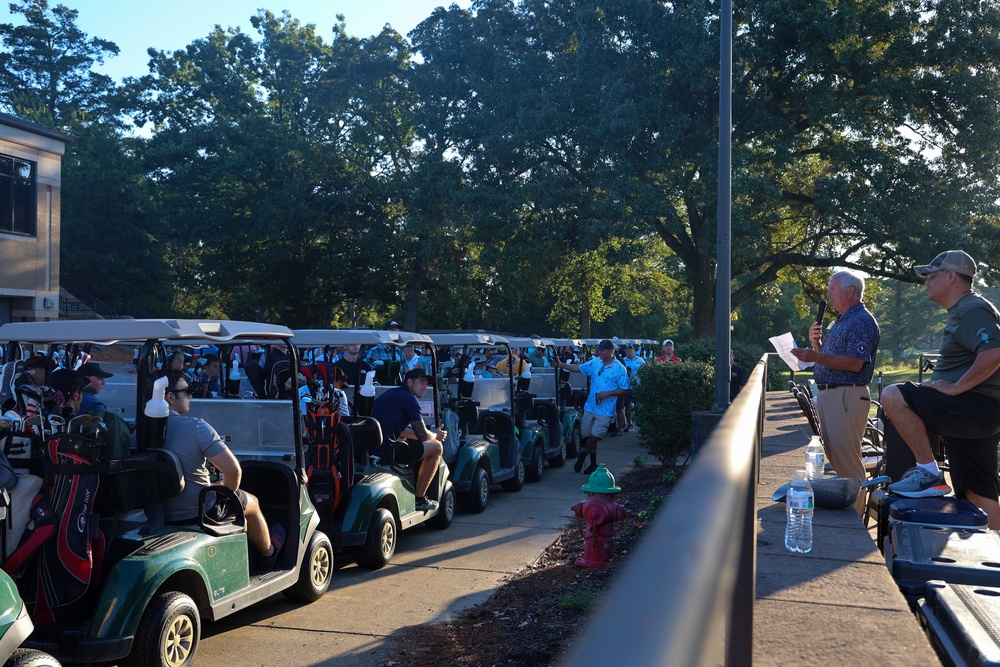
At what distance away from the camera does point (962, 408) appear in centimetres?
514

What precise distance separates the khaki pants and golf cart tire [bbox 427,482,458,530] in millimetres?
4459

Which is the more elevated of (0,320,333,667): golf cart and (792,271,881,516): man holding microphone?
(792,271,881,516): man holding microphone

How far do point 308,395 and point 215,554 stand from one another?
4.19m

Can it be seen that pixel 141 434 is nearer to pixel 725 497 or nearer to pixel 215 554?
pixel 215 554

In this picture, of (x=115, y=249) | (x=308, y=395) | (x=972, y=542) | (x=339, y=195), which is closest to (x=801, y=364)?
(x=972, y=542)

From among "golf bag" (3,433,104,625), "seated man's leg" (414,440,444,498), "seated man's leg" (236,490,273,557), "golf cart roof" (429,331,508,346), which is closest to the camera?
"golf bag" (3,433,104,625)

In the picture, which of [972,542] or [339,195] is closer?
[972,542]

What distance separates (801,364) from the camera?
6.18m

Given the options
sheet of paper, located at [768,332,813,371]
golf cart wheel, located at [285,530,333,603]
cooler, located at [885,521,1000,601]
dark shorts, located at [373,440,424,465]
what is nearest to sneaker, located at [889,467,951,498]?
cooler, located at [885,521,1000,601]

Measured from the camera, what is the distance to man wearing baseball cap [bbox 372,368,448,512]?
891 centimetres

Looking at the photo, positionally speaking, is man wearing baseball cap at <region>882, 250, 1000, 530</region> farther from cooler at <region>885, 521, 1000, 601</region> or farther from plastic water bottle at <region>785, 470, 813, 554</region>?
plastic water bottle at <region>785, 470, 813, 554</region>

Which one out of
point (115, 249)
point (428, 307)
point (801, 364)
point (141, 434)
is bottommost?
point (141, 434)

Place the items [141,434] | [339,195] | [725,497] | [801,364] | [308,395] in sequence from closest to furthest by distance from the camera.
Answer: [725,497], [141,434], [801,364], [308,395], [339,195]

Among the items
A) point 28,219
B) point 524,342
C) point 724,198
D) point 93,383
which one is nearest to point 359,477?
point 93,383
